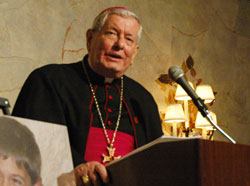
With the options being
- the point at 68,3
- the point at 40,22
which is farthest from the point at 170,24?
the point at 40,22

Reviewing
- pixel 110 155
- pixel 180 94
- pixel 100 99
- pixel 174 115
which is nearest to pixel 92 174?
pixel 110 155

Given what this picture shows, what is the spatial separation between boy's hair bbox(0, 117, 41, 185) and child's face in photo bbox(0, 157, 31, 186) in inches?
0.4

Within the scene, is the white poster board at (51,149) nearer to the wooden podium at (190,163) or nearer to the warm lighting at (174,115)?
the wooden podium at (190,163)

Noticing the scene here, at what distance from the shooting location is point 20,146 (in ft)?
3.45

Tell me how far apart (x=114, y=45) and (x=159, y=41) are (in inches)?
100

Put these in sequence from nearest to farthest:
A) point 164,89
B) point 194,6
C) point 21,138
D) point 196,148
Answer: point 21,138
point 196,148
point 164,89
point 194,6

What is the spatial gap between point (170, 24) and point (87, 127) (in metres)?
3.19

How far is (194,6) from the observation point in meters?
5.55

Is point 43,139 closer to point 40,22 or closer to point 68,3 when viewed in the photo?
point 40,22

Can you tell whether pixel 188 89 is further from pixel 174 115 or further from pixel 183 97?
pixel 183 97

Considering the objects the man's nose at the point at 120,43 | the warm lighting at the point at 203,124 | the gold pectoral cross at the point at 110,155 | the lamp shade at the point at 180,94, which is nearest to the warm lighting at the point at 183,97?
the lamp shade at the point at 180,94

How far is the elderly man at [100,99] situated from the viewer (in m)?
2.29

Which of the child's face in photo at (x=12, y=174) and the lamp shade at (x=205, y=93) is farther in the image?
the lamp shade at (x=205, y=93)

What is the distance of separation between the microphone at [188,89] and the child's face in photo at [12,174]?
949 millimetres
